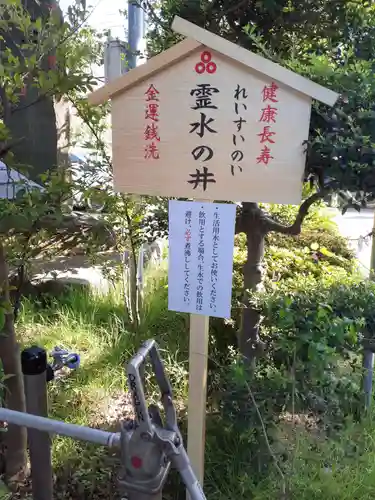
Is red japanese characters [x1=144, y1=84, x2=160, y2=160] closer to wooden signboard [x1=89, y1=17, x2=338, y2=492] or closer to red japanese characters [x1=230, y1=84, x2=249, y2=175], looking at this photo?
wooden signboard [x1=89, y1=17, x2=338, y2=492]

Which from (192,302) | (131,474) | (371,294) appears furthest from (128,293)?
(131,474)

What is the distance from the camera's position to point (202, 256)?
2.00 meters

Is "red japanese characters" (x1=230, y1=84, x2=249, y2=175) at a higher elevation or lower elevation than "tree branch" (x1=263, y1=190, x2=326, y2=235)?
higher

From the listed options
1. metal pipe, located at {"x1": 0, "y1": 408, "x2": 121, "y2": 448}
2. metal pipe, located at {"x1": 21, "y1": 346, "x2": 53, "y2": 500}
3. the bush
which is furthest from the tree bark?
metal pipe, located at {"x1": 0, "y1": 408, "x2": 121, "y2": 448}

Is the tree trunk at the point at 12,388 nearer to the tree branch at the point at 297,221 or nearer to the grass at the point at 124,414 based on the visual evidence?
the grass at the point at 124,414

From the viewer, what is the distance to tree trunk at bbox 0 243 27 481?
2197 millimetres

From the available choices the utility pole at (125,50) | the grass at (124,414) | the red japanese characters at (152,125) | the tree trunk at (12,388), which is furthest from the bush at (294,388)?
the utility pole at (125,50)

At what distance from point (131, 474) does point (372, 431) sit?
5.77 feet

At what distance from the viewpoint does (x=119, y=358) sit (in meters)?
3.47

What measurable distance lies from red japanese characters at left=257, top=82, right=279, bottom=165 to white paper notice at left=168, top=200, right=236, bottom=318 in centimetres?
25

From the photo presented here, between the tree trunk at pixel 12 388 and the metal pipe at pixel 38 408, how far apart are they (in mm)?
239

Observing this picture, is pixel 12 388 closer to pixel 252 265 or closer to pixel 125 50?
pixel 252 265

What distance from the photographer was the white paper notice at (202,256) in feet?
6.41

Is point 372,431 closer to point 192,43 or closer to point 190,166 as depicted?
point 190,166
